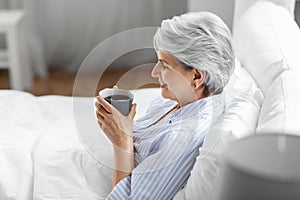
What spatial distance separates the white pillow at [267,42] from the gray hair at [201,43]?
0.29 metres

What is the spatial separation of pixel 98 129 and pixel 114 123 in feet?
0.38

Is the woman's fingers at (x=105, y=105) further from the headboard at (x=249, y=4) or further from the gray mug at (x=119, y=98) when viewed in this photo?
the headboard at (x=249, y=4)

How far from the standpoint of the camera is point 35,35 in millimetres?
3805

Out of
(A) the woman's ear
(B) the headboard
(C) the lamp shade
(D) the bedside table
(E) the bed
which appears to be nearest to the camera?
(C) the lamp shade

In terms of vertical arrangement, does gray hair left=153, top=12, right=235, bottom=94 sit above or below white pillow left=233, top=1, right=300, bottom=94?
above

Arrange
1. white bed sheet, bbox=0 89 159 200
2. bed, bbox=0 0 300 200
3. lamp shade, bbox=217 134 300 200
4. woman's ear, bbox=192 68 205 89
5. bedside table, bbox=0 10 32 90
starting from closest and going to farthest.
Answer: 1. lamp shade, bbox=217 134 300 200
2. bed, bbox=0 0 300 200
3. woman's ear, bbox=192 68 205 89
4. white bed sheet, bbox=0 89 159 200
5. bedside table, bbox=0 10 32 90

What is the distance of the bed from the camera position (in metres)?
1.36

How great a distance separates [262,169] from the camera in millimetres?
698

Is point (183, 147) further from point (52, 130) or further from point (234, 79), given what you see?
point (52, 130)

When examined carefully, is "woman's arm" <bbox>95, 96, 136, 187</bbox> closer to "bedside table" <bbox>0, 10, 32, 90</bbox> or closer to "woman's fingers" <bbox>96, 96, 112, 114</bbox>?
"woman's fingers" <bbox>96, 96, 112, 114</bbox>

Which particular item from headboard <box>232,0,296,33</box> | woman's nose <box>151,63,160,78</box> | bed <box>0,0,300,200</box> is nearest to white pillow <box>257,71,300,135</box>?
bed <box>0,0,300,200</box>

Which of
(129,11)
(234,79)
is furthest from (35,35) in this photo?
(234,79)

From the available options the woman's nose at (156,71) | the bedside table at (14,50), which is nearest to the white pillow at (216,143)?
the woman's nose at (156,71)

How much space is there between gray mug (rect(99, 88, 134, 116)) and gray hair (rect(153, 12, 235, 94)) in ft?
0.56
